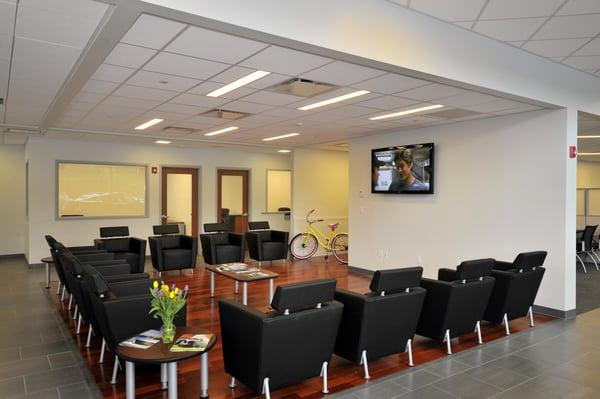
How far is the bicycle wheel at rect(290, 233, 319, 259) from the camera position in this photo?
1030 cm

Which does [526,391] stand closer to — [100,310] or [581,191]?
[100,310]

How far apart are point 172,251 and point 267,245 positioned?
2.01 meters

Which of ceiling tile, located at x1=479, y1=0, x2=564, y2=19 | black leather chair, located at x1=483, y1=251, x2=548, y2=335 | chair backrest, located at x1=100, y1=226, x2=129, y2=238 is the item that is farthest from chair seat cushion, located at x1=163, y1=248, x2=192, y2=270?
ceiling tile, located at x1=479, y1=0, x2=564, y2=19

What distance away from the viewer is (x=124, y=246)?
8.31 metres

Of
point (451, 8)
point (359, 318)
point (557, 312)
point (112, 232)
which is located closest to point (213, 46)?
point (451, 8)

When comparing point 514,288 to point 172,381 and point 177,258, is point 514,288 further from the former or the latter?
point 177,258

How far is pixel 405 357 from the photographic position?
4.11 m

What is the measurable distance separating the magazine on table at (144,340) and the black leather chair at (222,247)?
17.0ft

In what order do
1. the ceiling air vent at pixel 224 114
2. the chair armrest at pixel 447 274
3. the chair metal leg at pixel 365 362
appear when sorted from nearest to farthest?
the chair metal leg at pixel 365 362
the chair armrest at pixel 447 274
the ceiling air vent at pixel 224 114

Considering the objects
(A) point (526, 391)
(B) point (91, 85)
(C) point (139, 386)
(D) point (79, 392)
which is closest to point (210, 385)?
(C) point (139, 386)

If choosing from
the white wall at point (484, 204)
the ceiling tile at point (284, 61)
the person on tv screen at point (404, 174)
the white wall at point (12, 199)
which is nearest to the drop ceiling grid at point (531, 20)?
the ceiling tile at point (284, 61)

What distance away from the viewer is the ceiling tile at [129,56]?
3.40 meters

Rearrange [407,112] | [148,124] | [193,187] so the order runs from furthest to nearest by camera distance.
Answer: [193,187], [148,124], [407,112]

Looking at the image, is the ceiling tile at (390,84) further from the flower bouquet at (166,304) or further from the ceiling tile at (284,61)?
the flower bouquet at (166,304)
